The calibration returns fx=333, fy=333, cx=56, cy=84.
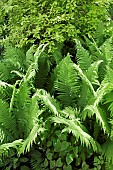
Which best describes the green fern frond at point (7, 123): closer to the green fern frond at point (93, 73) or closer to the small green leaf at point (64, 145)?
the small green leaf at point (64, 145)

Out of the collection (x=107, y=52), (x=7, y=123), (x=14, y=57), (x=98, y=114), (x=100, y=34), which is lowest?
(x=98, y=114)

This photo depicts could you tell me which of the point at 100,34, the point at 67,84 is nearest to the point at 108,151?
the point at 67,84

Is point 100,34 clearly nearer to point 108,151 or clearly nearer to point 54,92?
point 54,92

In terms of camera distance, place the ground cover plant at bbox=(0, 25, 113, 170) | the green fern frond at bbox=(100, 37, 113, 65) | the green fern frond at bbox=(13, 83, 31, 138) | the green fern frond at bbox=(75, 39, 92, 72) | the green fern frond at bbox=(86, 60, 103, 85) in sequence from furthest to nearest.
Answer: the green fern frond at bbox=(75, 39, 92, 72) < the green fern frond at bbox=(100, 37, 113, 65) < the green fern frond at bbox=(86, 60, 103, 85) < the green fern frond at bbox=(13, 83, 31, 138) < the ground cover plant at bbox=(0, 25, 113, 170)

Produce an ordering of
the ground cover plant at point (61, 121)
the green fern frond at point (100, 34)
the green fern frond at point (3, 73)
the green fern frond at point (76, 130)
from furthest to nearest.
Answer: the green fern frond at point (100, 34)
the green fern frond at point (3, 73)
the ground cover plant at point (61, 121)
the green fern frond at point (76, 130)

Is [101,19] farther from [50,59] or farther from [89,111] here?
[89,111]

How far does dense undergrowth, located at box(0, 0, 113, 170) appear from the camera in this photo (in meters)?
2.96

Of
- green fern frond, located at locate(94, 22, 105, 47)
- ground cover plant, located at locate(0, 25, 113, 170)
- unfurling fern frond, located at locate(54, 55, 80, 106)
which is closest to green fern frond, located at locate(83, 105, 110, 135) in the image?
ground cover plant, located at locate(0, 25, 113, 170)

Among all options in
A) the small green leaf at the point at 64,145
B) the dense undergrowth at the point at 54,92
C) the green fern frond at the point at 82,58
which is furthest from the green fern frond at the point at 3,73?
the small green leaf at the point at 64,145

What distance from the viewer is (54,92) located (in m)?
3.57

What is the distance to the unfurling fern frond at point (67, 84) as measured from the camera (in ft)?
10.4

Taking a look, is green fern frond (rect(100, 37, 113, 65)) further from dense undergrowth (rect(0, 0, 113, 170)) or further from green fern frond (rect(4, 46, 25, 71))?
green fern frond (rect(4, 46, 25, 71))

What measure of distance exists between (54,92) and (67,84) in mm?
403

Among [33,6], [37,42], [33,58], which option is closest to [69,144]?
[33,58]
